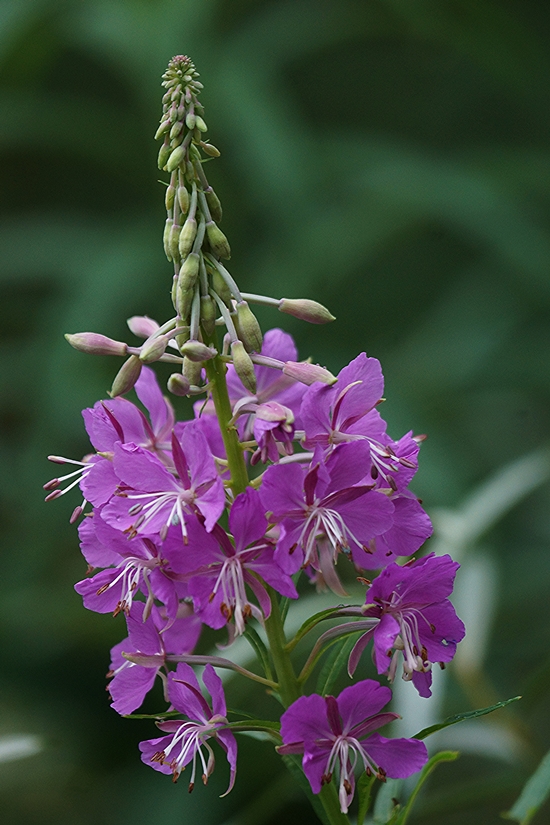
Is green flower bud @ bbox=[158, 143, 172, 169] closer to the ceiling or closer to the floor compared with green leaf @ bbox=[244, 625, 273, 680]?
closer to the ceiling

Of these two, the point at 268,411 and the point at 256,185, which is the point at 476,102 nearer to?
the point at 256,185

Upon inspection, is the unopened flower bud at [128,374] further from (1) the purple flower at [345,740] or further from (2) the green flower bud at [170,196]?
(1) the purple flower at [345,740]

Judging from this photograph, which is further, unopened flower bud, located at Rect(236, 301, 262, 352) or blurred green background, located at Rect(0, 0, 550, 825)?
blurred green background, located at Rect(0, 0, 550, 825)

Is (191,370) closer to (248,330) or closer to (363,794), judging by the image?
(248,330)

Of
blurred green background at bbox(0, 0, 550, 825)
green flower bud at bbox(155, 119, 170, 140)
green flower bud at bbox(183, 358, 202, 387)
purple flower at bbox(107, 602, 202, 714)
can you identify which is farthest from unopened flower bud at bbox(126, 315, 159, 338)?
blurred green background at bbox(0, 0, 550, 825)

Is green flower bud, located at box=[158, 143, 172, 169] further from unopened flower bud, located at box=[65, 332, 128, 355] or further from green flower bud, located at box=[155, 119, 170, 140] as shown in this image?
unopened flower bud, located at box=[65, 332, 128, 355]

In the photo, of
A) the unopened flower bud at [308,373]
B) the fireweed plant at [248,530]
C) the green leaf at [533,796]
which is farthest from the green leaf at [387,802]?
the unopened flower bud at [308,373]

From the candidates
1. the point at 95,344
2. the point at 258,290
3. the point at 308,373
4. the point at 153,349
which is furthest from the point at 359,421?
the point at 258,290
